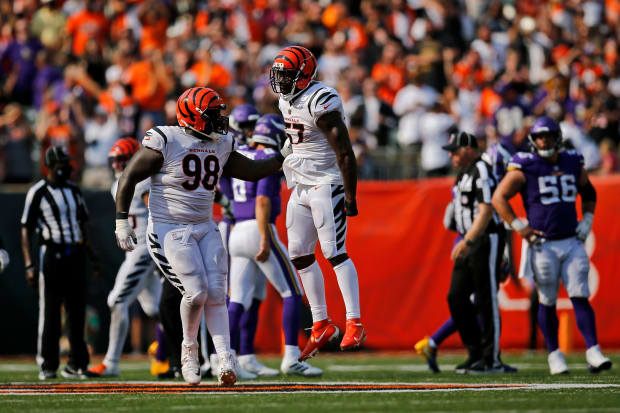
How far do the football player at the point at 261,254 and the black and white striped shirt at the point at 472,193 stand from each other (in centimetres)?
168

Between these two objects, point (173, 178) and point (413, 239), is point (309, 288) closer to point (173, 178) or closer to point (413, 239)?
point (173, 178)

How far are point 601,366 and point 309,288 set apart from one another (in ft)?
9.43

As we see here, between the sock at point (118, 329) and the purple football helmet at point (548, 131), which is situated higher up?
the purple football helmet at point (548, 131)

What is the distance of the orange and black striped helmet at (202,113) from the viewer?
336 inches

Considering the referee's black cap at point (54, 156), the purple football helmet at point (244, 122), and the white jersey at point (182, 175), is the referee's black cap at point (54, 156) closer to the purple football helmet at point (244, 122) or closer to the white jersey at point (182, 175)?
the purple football helmet at point (244, 122)

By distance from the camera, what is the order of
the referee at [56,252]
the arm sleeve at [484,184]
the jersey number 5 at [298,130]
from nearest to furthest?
the jersey number 5 at [298,130] → the arm sleeve at [484,184] → the referee at [56,252]

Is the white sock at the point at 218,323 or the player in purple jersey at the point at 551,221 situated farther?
the player in purple jersey at the point at 551,221

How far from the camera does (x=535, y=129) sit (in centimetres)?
1058

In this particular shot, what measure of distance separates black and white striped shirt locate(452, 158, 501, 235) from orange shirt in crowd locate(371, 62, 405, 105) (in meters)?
6.81

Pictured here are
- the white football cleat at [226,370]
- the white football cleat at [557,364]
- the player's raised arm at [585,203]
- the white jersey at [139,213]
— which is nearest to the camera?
the white football cleat at [226,370]

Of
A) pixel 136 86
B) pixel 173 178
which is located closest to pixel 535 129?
pixel 173 178

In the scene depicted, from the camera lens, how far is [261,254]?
10562 mm

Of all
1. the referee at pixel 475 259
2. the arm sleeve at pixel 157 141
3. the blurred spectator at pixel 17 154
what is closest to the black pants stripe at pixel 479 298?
the referee at pixel 475 259

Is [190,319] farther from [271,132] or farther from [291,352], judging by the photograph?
[271,132]
